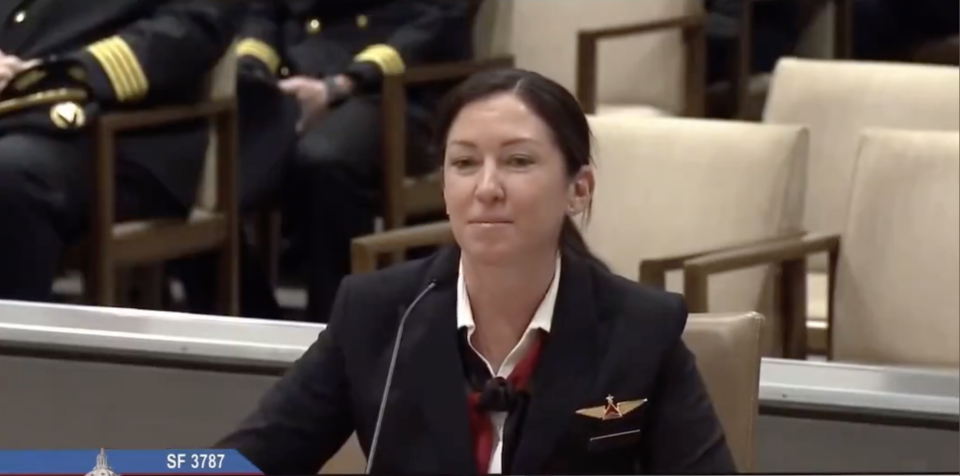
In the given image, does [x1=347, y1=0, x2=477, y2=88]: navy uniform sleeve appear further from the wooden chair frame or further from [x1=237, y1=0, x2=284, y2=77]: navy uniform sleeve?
the wooden chair frame

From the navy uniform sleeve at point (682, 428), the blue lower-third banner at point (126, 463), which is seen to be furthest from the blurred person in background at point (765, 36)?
the blue lower-third banner at point (126, 463)

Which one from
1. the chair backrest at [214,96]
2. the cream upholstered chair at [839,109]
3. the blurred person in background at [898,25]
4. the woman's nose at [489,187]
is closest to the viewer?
the woman's nose at [489,187]

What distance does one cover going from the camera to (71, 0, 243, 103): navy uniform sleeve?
2.72 metres

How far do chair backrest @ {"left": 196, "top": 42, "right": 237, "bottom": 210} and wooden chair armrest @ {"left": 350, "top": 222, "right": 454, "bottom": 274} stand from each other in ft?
2.15

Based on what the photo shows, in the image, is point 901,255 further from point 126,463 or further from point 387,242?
point 126,463

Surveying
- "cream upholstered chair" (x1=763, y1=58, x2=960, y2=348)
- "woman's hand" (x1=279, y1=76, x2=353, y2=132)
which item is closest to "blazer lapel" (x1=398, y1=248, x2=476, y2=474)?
"cream upholstered chair" (x1=763, y1=58, x2=960, y2=348)

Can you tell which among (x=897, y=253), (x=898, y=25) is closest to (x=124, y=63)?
(x=897, y=253)

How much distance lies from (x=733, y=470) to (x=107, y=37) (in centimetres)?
190

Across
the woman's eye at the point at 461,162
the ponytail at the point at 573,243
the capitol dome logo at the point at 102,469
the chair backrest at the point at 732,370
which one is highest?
the woman's eye at the point at 461,162

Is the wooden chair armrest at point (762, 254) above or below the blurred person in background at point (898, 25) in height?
below

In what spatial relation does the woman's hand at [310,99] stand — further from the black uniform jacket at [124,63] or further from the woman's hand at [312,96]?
the black uniform jacket at [124,63]

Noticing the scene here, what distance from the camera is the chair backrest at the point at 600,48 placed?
3.48 metres

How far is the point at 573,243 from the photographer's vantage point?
131cm

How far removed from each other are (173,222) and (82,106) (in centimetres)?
29
